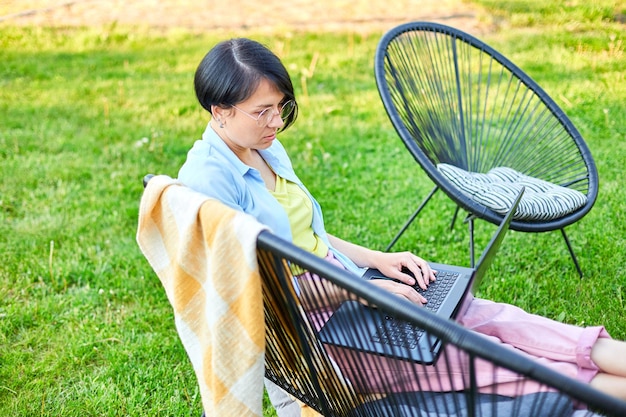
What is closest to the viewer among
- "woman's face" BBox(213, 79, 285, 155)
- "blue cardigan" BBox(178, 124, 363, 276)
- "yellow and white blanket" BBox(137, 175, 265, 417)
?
"yellow and white blanket" BBox(137, 175, 265, 417)

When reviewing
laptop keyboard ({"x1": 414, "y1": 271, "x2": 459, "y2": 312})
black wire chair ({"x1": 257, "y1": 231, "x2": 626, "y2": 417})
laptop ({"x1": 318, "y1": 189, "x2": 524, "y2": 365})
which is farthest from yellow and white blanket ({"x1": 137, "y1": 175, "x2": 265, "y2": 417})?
laptop keyboard ({"x1": 414, "y1": 271, "x2": 459, "y2": 312})

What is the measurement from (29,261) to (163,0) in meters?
5.12

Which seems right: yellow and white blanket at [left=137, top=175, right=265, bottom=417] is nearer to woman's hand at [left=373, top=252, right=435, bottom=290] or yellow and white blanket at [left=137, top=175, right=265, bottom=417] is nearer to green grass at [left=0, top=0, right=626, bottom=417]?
woman's hand at [left=373, top=252, right=435, bottom=290]

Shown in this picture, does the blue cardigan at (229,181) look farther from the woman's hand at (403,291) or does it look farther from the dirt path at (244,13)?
the dirt path at (244,13)

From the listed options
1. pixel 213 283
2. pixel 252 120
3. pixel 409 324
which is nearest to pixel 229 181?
pixel 252 120

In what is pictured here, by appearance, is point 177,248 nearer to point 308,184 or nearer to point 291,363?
point 291,363

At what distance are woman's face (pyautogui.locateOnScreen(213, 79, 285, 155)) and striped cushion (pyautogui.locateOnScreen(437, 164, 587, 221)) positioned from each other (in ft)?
2.86

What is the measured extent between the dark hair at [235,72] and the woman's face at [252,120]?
0.02m

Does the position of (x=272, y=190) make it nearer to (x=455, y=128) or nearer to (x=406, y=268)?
(x=406, y=268)

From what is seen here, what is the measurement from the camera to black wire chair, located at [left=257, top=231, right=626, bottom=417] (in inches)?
35.1

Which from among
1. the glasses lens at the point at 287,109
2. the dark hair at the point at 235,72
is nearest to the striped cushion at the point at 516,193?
the glasses lens at the point at 287,109

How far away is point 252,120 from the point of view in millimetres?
1607

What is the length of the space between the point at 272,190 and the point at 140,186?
6.02ft

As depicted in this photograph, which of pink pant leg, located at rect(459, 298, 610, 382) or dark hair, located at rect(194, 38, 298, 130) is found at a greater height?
dark hair, located at rect(194, 38, 298, 130)
